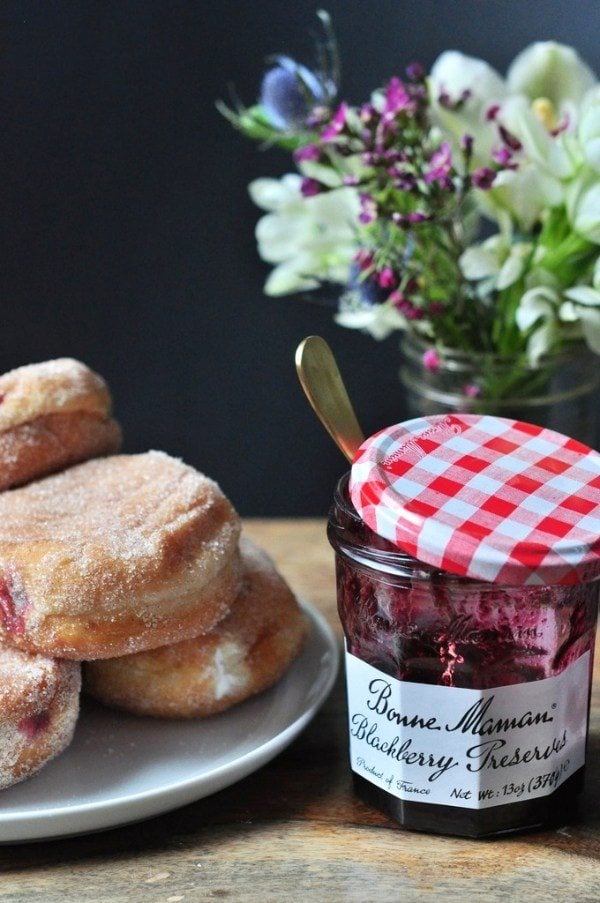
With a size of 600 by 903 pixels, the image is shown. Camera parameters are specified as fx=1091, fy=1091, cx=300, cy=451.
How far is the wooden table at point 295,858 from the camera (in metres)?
0.72

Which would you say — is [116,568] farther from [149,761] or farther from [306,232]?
[306,232]

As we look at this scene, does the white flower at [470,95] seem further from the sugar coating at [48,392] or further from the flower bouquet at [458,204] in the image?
the sugar coating at [48,392]

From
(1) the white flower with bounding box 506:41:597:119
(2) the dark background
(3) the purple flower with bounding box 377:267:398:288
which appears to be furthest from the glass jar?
(2) the dark background

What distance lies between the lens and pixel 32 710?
75cm

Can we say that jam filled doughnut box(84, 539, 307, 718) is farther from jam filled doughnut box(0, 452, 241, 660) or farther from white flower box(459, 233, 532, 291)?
white flower box(459, 233, 532, 291)

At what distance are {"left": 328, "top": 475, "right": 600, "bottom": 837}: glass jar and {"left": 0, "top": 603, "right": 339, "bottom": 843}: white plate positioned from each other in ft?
0.34

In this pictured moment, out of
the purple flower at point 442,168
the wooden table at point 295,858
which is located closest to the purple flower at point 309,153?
the purple flower at point 442,168

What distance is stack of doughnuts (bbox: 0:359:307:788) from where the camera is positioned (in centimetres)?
77

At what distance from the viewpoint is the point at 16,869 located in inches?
29.3

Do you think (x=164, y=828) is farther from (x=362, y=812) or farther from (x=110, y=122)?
(x=110, y=122)

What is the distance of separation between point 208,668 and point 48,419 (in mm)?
254

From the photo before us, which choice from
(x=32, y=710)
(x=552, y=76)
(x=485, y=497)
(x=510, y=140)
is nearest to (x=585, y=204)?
(x=510, y=140)

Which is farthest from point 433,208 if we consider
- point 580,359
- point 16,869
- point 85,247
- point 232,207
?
point 16,869

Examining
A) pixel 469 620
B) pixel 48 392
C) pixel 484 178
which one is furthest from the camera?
pixel 484 178
